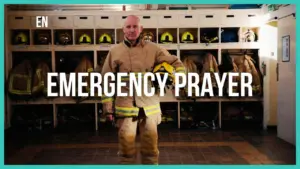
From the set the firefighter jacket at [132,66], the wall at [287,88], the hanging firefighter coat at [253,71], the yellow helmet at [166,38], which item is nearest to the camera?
the firefighter jacket at [132,66]

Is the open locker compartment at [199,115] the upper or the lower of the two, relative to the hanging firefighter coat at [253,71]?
lower

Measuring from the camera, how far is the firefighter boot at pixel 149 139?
5.05m

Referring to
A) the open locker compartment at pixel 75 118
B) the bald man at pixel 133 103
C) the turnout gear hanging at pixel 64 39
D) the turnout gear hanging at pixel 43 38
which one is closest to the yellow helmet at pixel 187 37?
the turnout gear hanging at pixel 64 39

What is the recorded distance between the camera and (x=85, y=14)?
Result: 884 cm

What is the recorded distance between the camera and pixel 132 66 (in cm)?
512

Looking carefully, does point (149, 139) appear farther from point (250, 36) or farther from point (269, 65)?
point (250, 36)

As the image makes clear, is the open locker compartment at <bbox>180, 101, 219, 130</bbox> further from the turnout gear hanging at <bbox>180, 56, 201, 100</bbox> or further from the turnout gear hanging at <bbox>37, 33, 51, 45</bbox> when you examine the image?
the turnout gear hanging at <bbox>37, 33, 51, 45</bbox>

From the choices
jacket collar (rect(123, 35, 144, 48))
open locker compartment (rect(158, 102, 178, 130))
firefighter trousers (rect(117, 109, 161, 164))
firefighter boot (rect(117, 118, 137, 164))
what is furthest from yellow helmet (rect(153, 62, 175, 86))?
open locker compartment (rect(158, 102, 178, 130))

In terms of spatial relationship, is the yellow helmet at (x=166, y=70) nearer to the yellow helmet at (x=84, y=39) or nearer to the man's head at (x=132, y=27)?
the man's head at (x=132, y=27)

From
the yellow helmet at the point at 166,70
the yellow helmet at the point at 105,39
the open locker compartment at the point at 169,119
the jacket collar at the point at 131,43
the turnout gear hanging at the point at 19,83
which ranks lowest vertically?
the open locker compartment at the point at 169,119

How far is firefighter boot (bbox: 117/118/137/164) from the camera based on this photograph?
16.4 feet

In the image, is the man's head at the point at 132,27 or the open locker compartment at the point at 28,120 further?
the open locker compartment at the point at 28,120

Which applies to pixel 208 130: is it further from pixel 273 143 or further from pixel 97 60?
pixel 97 60

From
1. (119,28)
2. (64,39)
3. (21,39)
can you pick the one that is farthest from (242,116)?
(21,39)
